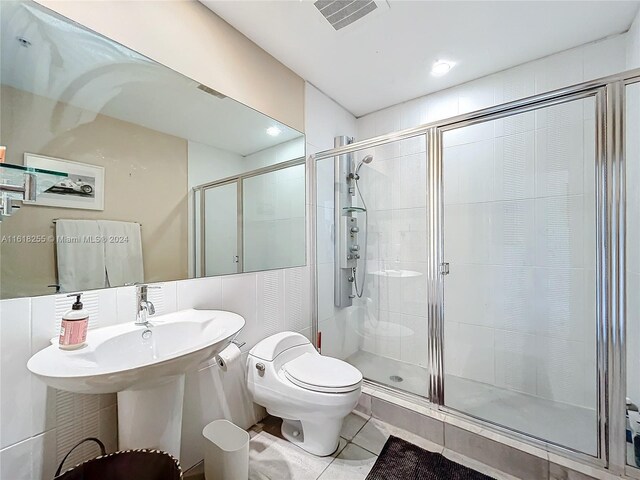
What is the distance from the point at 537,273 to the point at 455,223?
1.87ft

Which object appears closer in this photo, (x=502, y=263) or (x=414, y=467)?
(x=414, y=467)

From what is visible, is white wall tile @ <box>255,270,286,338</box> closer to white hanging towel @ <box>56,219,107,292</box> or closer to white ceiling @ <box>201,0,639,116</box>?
white hanging towel @ <box>56,219,107,292</box>

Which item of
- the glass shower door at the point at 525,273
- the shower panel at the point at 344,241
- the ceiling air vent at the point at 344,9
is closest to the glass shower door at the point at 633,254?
the glass shower door at the point at 525,273

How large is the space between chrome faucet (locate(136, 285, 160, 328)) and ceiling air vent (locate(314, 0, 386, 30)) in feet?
5.15

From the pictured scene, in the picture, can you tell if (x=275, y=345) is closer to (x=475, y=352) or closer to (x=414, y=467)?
(x=414, y=467)

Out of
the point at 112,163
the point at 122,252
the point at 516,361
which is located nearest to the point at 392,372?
the point at 516,361

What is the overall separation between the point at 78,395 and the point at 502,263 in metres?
2.31

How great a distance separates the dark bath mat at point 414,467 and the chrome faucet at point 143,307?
1.24 metres

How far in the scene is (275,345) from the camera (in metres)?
1.58

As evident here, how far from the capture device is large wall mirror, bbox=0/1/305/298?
0.91 m

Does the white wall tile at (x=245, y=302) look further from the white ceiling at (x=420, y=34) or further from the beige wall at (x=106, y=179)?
the white ceiling at (x=420, y=34)

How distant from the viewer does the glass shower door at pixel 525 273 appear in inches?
58.0

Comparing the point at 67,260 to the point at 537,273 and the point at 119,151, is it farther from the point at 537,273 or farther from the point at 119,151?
the point at 537,273

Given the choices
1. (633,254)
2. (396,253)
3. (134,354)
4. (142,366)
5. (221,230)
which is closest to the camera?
(142,366)
